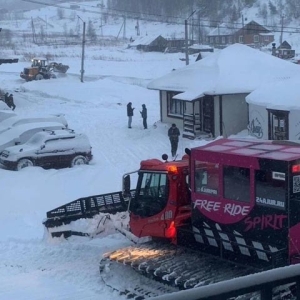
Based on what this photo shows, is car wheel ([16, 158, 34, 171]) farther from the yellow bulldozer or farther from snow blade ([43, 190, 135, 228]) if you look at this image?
the yellow bulldozer

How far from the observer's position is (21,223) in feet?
49.2

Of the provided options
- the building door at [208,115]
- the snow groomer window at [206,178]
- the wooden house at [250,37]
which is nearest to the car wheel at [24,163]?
the building door at [208,115]

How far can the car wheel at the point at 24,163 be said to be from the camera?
21453 mm

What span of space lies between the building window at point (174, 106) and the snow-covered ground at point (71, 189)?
808 millimetres

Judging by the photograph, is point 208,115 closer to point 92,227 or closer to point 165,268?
point 92,227

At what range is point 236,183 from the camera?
9.95 metres

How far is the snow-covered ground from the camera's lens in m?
11.5

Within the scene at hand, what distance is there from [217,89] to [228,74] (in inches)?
79.9

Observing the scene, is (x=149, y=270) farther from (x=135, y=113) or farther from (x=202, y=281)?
(x=135, y=113)

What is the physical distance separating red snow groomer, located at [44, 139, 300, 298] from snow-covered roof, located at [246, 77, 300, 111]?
12.1 m

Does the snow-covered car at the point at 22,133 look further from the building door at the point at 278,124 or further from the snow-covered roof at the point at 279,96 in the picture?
the building door at the point at 278,124

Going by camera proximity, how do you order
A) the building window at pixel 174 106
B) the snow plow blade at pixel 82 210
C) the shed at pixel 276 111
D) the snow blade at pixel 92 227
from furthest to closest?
the building window at pixel 174 106 < the shed at pixel 276 111 < the snow plow blade at pixel 82 210 < the snow blade at pixel 92 227

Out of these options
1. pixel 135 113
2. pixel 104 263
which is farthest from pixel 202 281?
pixel 135 113

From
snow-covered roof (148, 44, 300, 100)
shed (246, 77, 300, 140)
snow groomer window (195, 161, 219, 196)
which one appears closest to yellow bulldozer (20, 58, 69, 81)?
snow-covered roof (148, 44, 300, 100)
